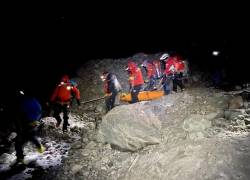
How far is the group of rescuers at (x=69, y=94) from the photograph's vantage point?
677cm

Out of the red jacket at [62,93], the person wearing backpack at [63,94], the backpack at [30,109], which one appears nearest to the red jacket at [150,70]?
the person wearing backpack at [63,94]

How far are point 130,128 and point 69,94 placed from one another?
2681 millimetres

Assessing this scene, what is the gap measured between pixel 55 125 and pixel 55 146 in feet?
4.74

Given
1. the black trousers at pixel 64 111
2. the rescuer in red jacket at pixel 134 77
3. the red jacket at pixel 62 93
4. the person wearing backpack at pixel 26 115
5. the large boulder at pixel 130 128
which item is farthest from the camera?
the rescuer in red jacket at pixel 134 77

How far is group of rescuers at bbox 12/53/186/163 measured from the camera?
677cm

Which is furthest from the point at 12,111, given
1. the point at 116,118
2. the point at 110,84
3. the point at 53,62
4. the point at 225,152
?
the point at 53,62

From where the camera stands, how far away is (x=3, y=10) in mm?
26312

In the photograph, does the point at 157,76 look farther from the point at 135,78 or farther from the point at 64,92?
the point at 64,92

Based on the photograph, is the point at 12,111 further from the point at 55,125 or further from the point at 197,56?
the point at 197,56

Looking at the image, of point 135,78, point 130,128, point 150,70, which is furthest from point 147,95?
point 130,128

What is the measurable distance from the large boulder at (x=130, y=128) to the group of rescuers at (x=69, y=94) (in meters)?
1.78

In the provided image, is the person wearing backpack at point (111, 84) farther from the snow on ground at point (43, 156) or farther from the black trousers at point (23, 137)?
the black trousers at point (23, 137)

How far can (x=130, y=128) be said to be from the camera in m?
7.00

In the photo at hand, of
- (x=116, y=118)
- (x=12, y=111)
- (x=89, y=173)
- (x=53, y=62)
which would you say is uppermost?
(x=53, y=62)
